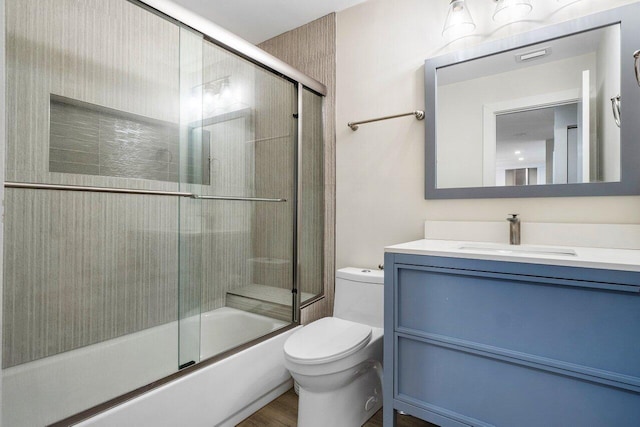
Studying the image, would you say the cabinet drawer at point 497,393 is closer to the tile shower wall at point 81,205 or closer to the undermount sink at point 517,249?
the undermount sink at point 517,249

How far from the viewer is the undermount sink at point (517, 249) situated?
4.49ft

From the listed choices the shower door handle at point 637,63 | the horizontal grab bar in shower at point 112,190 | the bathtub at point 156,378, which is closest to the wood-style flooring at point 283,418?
the bathtub at point 156,378

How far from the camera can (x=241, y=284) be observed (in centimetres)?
186

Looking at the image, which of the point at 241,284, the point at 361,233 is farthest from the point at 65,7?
the point at 361,233

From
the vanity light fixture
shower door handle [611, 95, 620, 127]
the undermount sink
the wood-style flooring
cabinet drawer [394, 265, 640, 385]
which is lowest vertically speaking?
the wood-style flooring

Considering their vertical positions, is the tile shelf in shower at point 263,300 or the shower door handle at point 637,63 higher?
the shower door handle at point 637,63

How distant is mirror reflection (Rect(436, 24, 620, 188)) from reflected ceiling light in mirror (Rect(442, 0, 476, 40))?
18cm

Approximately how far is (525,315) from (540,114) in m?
0.99

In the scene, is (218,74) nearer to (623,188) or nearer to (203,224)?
(203,224)

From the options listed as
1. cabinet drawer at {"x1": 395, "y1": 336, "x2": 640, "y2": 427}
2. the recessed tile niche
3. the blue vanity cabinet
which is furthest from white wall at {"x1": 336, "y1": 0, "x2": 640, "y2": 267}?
the recessed tile niche

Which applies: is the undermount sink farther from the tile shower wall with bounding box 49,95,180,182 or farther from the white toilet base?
the tile shower wall with bounding box 49,95,180,182

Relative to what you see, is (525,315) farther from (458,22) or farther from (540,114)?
(458,22)

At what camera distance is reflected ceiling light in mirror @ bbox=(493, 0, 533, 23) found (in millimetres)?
1568

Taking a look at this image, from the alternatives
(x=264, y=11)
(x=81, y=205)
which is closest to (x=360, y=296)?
(x=81, y=205)
